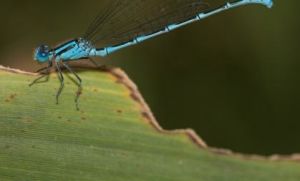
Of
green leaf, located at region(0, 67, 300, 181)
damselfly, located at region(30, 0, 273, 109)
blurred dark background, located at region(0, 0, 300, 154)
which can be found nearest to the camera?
green leaf, located at region(0, 67, 300, 181)

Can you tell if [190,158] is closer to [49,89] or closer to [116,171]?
[116,171]

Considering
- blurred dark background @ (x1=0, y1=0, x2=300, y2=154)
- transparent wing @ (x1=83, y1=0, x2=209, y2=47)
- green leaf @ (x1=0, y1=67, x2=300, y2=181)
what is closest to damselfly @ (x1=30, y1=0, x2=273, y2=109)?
transparent wing @ (x1=83, y1=0, x2=209, y2=47)

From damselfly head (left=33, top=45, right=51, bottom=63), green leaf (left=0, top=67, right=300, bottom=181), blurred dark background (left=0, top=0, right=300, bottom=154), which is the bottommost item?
blurred dark background (left=0, top=0, right=300, bottom=154)

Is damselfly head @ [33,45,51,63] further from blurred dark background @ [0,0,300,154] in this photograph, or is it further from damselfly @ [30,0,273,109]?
blurred dark background @ [0,0,300,154]

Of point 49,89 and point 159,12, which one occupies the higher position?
point 49,89

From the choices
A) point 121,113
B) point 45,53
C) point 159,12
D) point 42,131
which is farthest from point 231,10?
point 42,131
